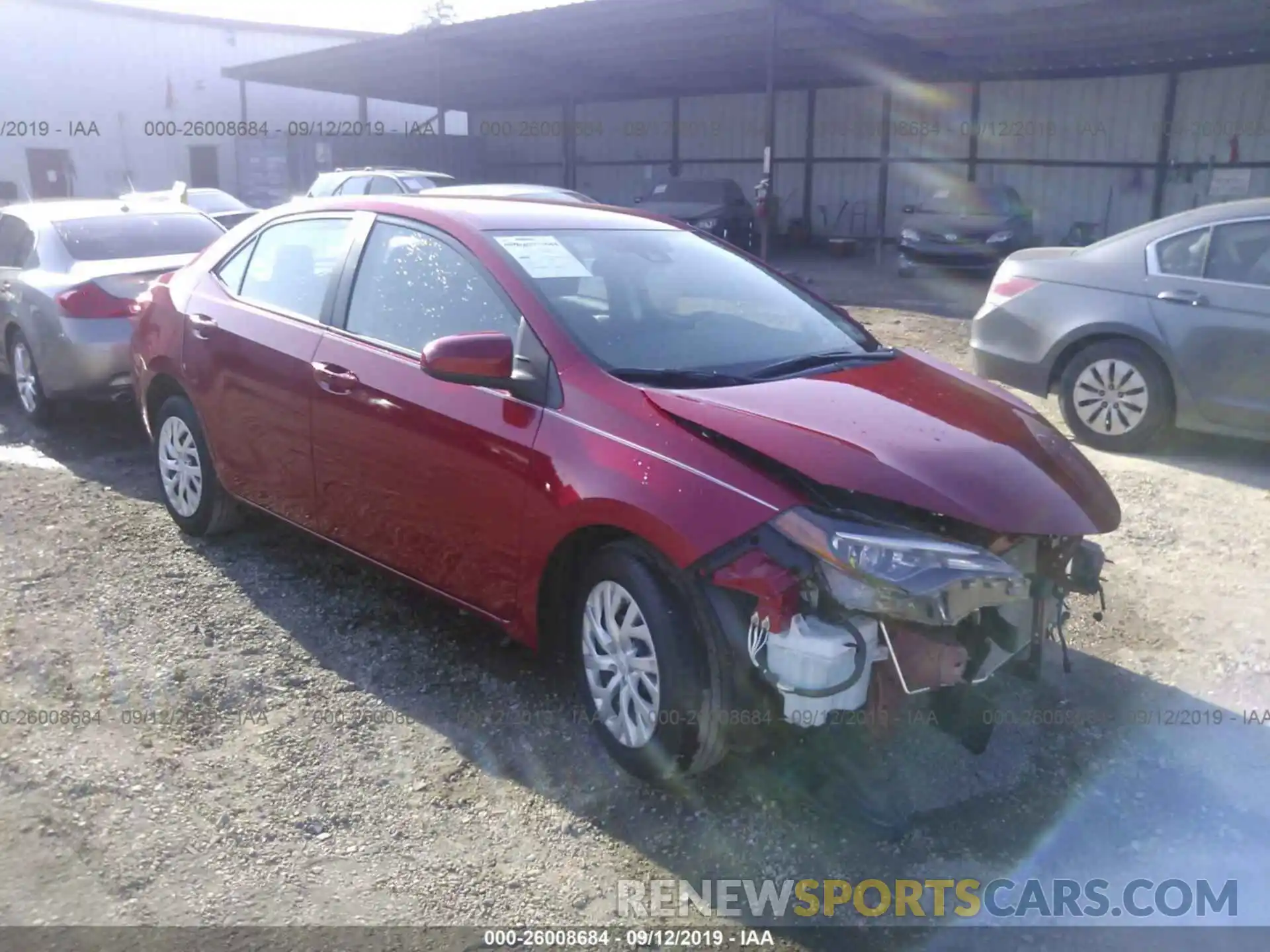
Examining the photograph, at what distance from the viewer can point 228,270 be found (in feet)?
17.1

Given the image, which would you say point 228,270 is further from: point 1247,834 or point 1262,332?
point 1262,332

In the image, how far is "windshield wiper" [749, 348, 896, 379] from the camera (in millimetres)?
3721

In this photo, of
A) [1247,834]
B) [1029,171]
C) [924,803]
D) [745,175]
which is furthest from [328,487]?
[745,175]

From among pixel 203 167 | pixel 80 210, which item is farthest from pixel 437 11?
pixel 80 210

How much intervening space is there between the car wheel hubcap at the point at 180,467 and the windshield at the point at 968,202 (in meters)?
15.2

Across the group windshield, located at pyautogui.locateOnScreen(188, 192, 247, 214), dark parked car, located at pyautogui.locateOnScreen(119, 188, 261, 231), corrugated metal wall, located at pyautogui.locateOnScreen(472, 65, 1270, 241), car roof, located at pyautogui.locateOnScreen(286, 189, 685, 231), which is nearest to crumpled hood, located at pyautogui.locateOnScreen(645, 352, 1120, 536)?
car roof, located at pyautogui.locateOnScreen(286, 189, 685, 231)

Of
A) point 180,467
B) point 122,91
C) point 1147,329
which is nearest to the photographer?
point 180,467

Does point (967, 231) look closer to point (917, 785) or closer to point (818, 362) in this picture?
point (818, 362)

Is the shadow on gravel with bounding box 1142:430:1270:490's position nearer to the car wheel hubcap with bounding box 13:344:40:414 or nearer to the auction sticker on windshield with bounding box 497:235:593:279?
the auction sticker on windshield with bounding box 497:235:593:279

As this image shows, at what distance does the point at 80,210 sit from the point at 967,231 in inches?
524

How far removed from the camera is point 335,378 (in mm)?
4227

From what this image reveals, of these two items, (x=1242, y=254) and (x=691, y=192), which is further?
(x=691, y=192)

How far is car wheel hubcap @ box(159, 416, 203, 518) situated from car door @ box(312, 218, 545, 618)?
115 centimetres

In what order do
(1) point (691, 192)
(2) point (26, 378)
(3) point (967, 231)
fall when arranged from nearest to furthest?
(2) point (26, 378) → (3) point (967, 231) → (1) point (691, 192)
